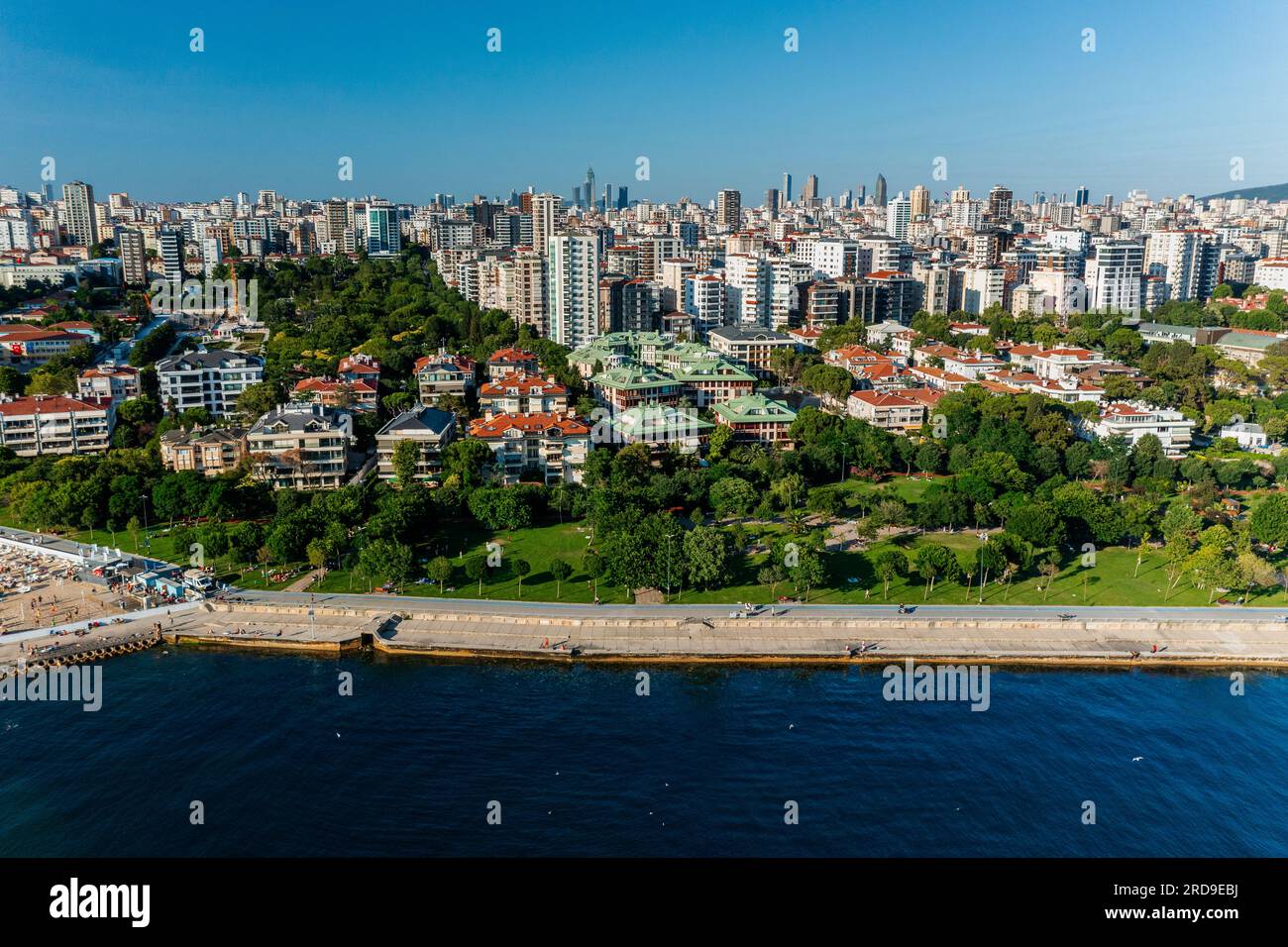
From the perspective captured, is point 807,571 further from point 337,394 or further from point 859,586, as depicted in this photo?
point 337,394

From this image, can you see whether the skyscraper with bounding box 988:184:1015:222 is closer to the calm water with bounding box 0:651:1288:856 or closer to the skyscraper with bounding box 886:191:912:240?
the skyscraper with bounding box 886:191:912:240

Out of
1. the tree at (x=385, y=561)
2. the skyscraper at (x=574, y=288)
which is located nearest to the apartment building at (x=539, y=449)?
the tree at (x=385, y=561)

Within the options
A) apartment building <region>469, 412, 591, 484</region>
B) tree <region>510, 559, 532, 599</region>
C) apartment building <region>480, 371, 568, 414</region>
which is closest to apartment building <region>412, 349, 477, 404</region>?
apartment building <region>480, 371, 568, 414</region>

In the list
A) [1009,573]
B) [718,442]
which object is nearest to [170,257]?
[718,442]

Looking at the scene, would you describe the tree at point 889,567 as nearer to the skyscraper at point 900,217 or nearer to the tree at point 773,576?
the tree at point 773,576
